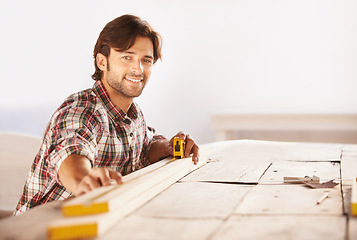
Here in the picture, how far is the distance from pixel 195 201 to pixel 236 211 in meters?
0.13

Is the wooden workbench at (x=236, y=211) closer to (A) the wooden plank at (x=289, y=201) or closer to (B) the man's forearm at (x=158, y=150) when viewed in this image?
(A) the wooden plank at (x=289, y=201)

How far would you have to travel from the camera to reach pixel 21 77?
181 inches

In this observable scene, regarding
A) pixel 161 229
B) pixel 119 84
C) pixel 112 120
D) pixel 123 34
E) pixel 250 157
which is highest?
pixel 123 34

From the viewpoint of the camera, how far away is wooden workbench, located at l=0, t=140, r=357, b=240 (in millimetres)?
873

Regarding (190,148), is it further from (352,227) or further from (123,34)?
(352,227)

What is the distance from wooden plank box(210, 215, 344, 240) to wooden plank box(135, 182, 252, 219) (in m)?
0.07

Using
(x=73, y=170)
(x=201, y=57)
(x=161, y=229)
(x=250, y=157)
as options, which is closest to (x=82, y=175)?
(x=73, y=170)

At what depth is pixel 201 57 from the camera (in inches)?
170

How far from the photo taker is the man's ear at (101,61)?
193 centimetres

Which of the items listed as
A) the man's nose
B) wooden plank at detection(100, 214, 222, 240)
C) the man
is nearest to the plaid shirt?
the man

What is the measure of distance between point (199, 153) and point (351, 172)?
0.56 m

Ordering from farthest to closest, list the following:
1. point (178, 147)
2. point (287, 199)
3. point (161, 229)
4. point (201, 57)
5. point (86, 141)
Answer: point (201, 57)
point (178, 147)
point (86, 141)
point (287, 199)
point (161, 229)

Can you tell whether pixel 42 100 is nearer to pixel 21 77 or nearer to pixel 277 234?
pixel 21 77

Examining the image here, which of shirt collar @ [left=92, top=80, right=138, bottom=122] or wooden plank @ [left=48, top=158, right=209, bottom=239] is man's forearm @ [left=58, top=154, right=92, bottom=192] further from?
shirt collar @ [left=92, top=80, right=138, bottom=122]
